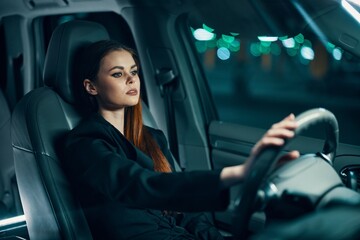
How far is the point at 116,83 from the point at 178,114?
103cm

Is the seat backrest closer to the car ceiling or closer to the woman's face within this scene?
the woman's face

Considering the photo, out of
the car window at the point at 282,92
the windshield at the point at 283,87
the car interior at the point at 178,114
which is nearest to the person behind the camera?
the car interior at the point at 178,114

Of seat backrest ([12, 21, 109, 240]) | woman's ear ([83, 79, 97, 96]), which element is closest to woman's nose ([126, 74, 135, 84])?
woman's ear ([83, 79, 97, 96])

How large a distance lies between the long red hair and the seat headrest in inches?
9.5

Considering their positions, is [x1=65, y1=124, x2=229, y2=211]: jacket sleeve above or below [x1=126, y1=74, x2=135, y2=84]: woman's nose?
below

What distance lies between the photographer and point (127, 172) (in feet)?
6.07

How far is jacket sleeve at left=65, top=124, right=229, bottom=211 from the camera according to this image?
166 centimetres

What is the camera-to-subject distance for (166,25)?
3219 mm

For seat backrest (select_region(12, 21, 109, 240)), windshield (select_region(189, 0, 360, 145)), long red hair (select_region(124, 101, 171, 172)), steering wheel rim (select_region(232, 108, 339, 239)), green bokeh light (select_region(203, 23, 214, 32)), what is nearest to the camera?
steering wheel rim (select_region(232, 108, 339, 239))

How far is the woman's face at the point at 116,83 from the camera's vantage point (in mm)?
2275

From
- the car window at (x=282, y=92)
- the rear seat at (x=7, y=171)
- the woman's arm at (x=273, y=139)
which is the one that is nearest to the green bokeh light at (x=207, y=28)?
the car window at (x=282, y=92)

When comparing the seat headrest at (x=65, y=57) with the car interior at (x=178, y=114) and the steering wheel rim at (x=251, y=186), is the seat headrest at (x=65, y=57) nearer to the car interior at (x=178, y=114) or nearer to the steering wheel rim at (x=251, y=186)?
the car interior at (x=178, y=114)

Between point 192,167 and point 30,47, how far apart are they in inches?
47.8

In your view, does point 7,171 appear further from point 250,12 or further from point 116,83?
point 250,12
